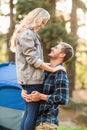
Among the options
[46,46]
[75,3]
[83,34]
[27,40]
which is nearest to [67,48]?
[27,40]

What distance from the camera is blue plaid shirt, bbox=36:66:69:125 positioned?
3490 millimetres

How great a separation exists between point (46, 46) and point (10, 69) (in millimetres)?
A: 5434

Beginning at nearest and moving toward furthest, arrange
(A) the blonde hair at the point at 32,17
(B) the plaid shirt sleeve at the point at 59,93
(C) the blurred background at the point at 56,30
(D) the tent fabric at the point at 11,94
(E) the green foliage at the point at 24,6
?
(B) the plaid shirt sleeve at the point at 59,93
(A) the blonde hair at the point at 32,17
(D) the tent fabric at the point at 11,94
(E) the green foliage at the point at 24,6
(C) the blurred background at the point at 56,30

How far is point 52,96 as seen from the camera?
3.50 m

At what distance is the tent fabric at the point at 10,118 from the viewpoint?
223 inches

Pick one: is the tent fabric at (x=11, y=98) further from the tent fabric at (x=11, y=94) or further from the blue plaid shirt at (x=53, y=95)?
the blue plaid shirt at (x=53, y=95)

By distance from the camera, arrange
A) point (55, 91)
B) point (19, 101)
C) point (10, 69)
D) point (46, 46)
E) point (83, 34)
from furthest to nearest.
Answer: point (83, 34) → point (46, 46) → point (10, 69) → point (19, 101) → point (55, 91)

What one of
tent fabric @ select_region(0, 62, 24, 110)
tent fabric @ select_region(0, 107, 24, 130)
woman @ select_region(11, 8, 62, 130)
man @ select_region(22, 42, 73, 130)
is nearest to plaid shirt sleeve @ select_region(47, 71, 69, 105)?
man @ select_region(22, 42, 73, 130)

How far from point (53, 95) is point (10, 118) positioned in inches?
92.1

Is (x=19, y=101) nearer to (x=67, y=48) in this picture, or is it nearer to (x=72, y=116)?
(x=67, y=48)

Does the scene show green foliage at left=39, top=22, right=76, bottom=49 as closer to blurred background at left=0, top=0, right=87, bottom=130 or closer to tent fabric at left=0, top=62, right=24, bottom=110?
blurred background at left=0, top=0, right=87, bottom=130

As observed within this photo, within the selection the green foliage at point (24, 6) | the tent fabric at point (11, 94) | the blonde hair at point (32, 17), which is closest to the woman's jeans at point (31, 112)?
the blonde hair at point (32, 17)

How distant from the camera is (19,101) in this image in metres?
5.61

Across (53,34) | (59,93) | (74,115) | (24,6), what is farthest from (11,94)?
(74,115)
